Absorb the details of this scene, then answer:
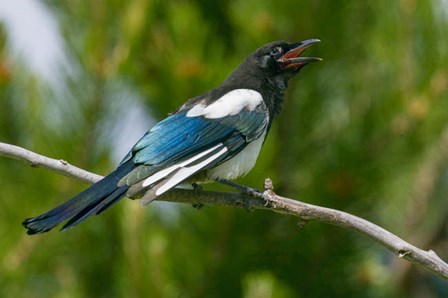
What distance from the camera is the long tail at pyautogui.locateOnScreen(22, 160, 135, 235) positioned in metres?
2.64

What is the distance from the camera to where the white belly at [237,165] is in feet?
10.2

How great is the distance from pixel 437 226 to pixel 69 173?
2468 millimetres

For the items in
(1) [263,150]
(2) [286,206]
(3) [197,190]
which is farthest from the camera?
(1) [263,150]

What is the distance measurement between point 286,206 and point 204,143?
1.83 ft

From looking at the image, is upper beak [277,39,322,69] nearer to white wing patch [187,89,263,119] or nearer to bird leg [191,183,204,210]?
white wing patch [187,89,263,119]

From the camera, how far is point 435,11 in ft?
14.7

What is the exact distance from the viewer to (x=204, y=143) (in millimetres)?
3111

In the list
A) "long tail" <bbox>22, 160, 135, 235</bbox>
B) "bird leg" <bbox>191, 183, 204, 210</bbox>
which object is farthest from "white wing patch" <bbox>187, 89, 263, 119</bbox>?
"long tail" <bbox>22, 160, 135, 235</bbox>

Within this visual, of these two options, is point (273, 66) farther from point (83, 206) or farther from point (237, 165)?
point (83, 206)

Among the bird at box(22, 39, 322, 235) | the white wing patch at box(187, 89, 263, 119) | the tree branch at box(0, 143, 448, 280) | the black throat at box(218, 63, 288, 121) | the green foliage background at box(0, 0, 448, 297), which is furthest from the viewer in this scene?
the green foliage background at box(0, 0, 448, 297)

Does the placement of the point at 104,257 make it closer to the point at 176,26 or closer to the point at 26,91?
the point at 26,91

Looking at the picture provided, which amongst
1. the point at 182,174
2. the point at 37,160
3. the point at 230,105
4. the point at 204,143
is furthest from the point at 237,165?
the point at 37,160

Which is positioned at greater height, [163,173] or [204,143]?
[204,143]

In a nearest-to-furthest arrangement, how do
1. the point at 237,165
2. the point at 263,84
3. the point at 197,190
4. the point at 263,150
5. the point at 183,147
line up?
the point at 197,190
the point at 183,147
the point at 237,165
the point at 263,84
the point at 263,150
